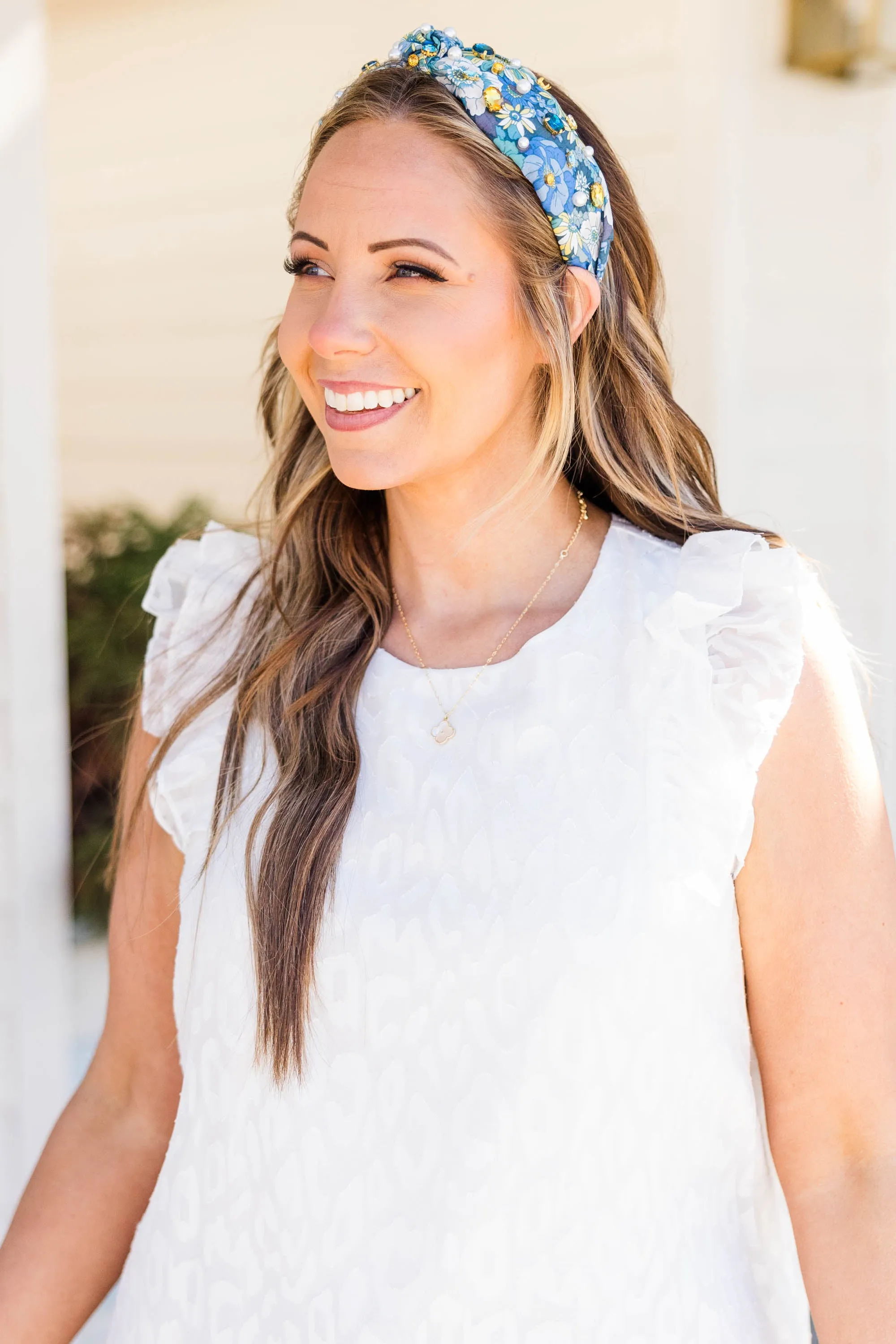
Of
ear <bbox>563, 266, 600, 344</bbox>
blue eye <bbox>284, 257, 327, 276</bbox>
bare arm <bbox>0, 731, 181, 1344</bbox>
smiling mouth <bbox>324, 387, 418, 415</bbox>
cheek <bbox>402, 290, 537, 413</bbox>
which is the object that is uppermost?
blue eye <bbox>284, 257, 327, 276</bbox>

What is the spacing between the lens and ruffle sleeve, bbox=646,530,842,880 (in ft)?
4.28

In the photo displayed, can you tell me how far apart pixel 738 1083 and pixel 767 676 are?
399 mm

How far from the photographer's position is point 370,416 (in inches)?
56.3

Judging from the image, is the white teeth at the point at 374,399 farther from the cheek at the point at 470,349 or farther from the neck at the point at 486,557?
the neck at the point at 486,557

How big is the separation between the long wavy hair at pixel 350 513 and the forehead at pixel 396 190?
0.05ft

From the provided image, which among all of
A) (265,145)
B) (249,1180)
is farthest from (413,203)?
(265,145)

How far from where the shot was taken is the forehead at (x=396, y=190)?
142 centimetres

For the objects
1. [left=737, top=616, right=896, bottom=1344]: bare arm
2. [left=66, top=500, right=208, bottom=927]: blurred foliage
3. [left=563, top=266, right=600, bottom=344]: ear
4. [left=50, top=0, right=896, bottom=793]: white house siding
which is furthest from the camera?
[left=66, top=500, right=208, bottom=927]: blurred foliage

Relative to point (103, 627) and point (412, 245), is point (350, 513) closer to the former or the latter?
point (412, 245)

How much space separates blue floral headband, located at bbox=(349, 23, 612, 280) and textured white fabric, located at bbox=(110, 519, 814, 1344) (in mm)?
360

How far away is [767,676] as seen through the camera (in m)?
1.32

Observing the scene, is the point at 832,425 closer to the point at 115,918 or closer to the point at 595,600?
the point at 595,600

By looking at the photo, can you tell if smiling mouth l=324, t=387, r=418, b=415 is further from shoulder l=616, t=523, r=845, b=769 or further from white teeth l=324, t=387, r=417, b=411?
shoulder l=616, t=523, r=845, b=769

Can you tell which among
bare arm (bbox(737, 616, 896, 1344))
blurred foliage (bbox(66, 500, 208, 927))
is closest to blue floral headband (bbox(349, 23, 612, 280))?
bare arm (bbox(737, 616, 896, 1344))
